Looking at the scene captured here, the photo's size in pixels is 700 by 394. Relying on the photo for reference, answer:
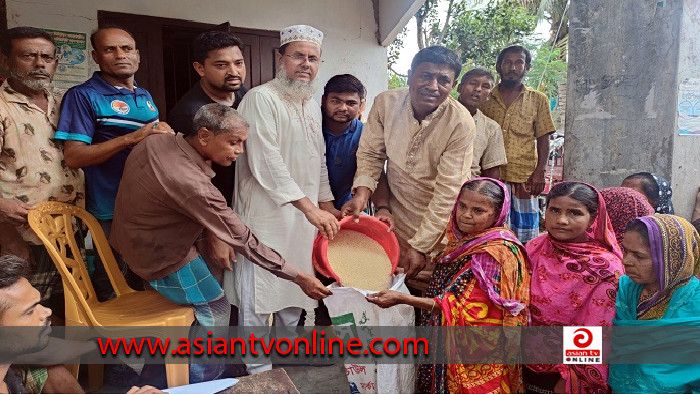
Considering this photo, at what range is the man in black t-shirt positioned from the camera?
288 cm

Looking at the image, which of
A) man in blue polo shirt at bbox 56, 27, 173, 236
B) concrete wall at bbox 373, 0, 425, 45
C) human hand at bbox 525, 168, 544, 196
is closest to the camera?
man in blue polo shirt at bbox 56, 27, 173, 236

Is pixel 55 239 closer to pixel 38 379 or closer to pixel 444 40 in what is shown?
pixel 38 379

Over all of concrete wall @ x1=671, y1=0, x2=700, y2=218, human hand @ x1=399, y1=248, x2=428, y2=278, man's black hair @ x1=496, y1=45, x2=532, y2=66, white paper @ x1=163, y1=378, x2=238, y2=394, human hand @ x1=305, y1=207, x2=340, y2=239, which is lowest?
white paper @ x1=163, y1=378, x2=238, y2=394

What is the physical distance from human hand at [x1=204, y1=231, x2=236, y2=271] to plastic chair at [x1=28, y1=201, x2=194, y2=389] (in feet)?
1.12

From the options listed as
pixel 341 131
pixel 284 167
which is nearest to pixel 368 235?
pixel 284 167

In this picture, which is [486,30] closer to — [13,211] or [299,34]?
[299,34]

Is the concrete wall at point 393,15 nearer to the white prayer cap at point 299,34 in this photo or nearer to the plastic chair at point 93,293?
the white prayer cap at point 299,34

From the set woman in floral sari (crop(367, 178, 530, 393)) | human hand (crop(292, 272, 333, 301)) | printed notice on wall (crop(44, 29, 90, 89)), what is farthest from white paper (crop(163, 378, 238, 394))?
printed notice on wall (crop(44, 29, 90, 89))

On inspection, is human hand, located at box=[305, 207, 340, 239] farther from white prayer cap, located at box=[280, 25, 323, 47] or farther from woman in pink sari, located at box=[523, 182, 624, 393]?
white prayer cap, located at box=[280, 25, 323, 47]

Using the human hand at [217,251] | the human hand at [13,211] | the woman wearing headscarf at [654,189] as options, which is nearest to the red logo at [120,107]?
the human hand at [13,211]

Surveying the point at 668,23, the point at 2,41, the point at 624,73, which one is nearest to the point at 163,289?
the point at 2,41

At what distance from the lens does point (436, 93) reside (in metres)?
2.71

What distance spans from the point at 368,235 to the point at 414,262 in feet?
1.10

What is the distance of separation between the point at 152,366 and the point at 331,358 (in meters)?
1.19
